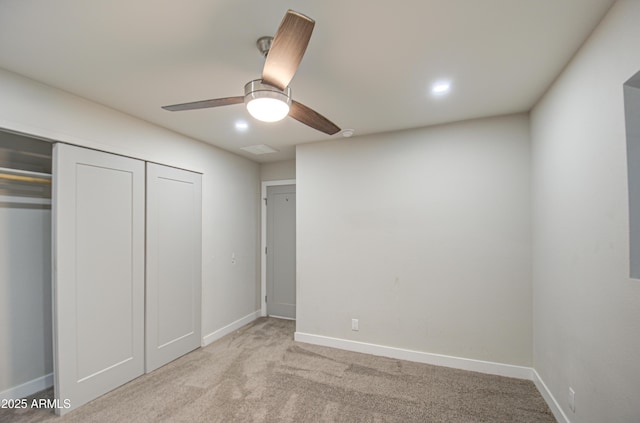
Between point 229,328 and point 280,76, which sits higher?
point 280,76

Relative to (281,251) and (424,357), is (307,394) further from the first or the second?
(281,251)

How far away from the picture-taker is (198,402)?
91.5 inches

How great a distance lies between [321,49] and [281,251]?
336 cm

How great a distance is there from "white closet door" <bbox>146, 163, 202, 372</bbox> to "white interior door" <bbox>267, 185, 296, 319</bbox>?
Answer: 136cm

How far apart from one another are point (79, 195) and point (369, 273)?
113 inches

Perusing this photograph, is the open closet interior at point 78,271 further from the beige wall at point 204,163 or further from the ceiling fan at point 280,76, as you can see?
the ceiling fan at point 280,76

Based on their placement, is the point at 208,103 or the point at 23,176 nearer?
the point at 208,103

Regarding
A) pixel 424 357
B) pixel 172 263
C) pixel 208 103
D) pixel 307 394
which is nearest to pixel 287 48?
pixel 208 103

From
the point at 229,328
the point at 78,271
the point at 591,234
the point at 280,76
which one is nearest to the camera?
the point at 280,76

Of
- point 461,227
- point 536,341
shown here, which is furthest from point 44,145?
point 536,341

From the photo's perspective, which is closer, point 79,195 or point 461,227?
point 79,195

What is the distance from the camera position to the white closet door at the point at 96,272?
219 cm

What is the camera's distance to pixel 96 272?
7.91 ft

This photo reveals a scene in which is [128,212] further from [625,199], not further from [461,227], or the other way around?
[625,199]
